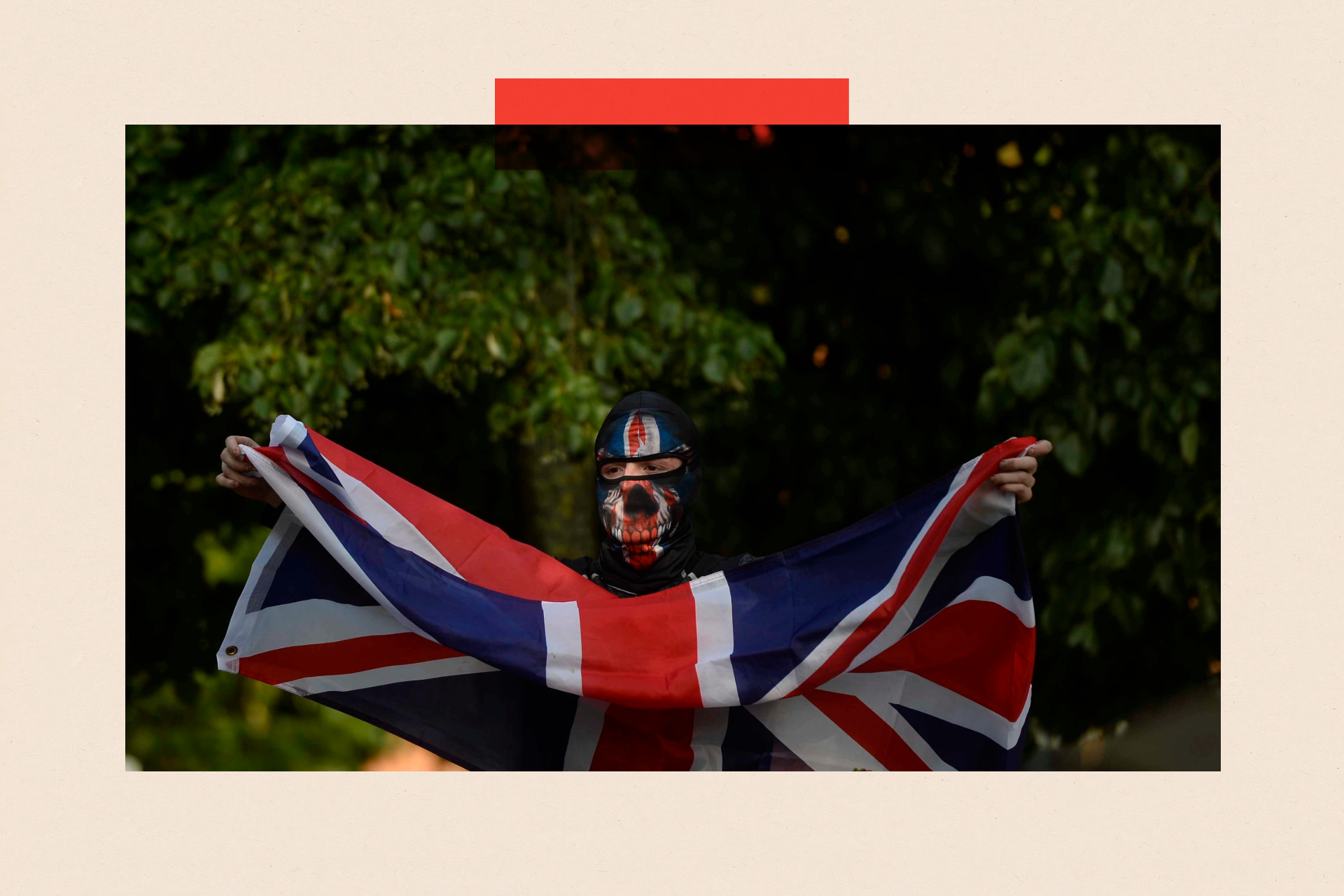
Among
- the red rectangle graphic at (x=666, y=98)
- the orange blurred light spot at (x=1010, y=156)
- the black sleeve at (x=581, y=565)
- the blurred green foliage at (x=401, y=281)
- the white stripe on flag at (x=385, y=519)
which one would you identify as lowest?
the black sleeve at (x=581, y=565)

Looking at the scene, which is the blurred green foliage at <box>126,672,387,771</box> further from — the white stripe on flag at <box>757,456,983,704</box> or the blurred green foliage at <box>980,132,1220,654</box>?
the white stripe on flag at <box>757,456,983,704</box>

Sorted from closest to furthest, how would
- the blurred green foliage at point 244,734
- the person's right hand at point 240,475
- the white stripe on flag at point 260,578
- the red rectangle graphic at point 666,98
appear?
the person's right hand at point 240,475
the white stripe on flag at point 260,578
the red rectangle graphic at point 666,98
the blurred green foliage at point 244,734

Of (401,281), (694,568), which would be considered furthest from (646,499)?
(401,281)

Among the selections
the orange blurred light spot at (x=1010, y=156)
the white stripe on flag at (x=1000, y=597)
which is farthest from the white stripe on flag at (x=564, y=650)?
the orange blurred light spot at (x=1010, y=156)

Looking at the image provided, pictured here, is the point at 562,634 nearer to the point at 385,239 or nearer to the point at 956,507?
the point at 956,507

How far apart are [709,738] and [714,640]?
296mm

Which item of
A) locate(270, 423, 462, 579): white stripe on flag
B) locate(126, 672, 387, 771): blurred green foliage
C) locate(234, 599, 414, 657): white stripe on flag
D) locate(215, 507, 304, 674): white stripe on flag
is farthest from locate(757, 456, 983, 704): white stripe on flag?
locate(126, 672, 387, 771): blurred green foliage

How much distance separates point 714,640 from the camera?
329cm

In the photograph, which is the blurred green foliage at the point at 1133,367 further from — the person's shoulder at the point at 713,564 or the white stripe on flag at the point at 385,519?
the white stripe on flag at the point at 385,519

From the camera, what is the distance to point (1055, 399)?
16.9 ft

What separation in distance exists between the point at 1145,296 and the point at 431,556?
3.28 metres

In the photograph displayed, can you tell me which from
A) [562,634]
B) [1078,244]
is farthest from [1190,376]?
[562,634]

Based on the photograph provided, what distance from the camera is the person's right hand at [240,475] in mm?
3305

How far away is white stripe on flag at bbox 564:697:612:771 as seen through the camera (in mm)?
3359
